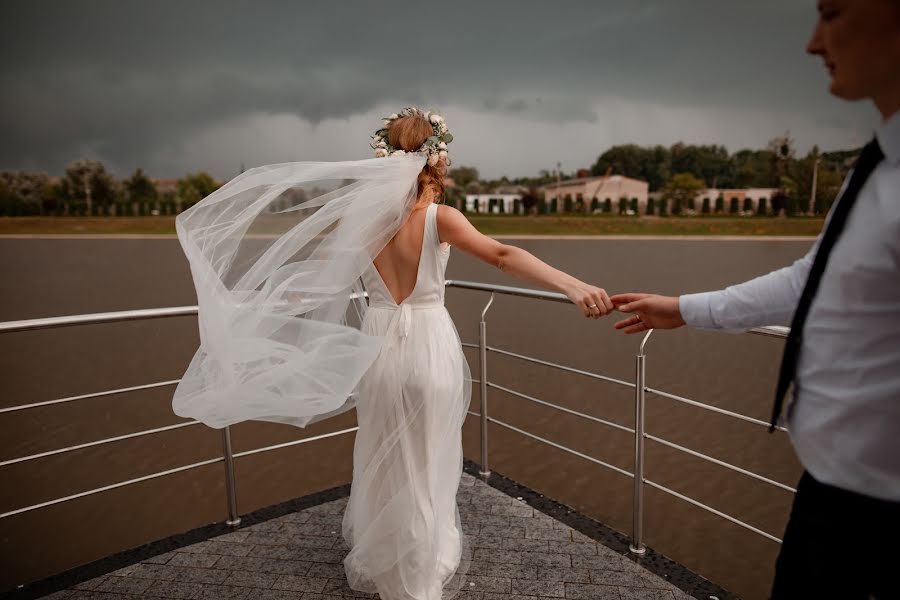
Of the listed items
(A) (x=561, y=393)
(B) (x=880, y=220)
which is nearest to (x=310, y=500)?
(B) (x=880, y=220)

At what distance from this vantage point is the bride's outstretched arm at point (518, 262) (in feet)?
6.02

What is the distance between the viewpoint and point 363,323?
2234 mm

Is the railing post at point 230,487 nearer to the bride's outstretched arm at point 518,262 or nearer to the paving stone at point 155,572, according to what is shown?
the paving stone at point 155,572

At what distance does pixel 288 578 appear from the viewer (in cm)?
238

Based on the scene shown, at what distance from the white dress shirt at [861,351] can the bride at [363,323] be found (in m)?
1.07

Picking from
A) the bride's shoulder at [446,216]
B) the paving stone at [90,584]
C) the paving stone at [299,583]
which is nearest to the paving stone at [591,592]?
the paving stone at [299,583]

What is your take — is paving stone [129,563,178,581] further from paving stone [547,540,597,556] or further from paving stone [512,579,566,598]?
paving stone [547,540,597,556]

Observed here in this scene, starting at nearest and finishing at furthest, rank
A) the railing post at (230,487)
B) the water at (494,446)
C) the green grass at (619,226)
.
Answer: the railing post at (230,487)
the water at (494,446)
the green grass at (619,226)

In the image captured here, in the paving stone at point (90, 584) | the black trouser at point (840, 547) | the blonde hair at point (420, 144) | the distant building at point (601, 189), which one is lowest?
the paving stone at point (90, 584)

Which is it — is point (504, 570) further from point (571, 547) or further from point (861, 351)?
point (861, 351)

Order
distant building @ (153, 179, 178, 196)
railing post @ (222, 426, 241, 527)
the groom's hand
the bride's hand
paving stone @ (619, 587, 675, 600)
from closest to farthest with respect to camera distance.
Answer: the groom's hand
the bride's hand
paving stone @ (619, 587, 675, 600)
railing post @ (222, 426, 241, 527)
distant building @ (153, 179, 178, 196)

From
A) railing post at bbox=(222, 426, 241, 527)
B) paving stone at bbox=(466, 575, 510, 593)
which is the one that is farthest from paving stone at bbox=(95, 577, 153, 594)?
paving stone at bbox=(466, 575, 510, 593)

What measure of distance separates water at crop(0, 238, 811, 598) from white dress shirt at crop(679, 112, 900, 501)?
508 cm

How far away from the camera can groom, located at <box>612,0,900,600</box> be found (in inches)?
36.1
